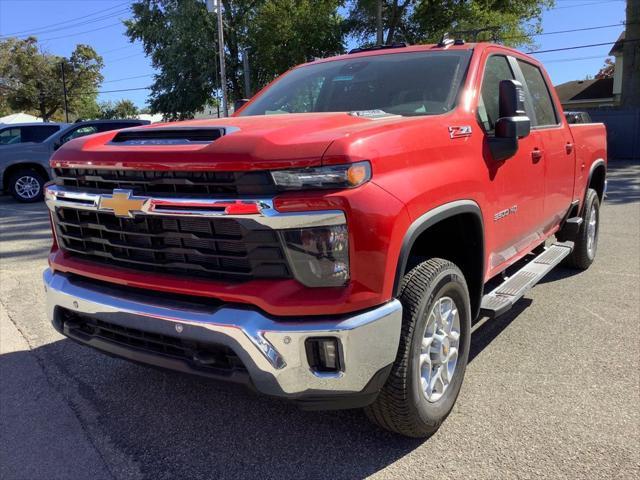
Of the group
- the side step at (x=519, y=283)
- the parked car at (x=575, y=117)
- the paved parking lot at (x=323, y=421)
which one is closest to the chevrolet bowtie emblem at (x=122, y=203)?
the paved parking lot at (x=323, y=421)

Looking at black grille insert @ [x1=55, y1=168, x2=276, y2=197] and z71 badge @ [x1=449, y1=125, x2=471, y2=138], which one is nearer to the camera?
black grille insert @ [x1=55, y1=168, x2=276, y2=197]

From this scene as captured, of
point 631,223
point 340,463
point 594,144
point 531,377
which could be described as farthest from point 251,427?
point 631,223

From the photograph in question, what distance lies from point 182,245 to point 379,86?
1.79 metres

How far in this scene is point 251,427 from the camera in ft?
9.63

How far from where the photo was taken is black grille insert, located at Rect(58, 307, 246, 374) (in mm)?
2352

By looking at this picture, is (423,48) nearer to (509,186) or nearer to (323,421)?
(509,186)

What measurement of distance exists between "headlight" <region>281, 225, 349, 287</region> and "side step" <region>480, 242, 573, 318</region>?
4.63 ft

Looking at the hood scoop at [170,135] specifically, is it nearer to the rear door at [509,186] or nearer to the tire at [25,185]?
the rear door at [509,186]

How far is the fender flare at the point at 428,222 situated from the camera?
7.75 feet

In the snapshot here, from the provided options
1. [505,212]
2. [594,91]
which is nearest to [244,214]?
[505,212]

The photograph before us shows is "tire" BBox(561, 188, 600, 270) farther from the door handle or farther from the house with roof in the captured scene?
the house with roof

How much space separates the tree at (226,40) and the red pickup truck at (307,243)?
27.1 meters

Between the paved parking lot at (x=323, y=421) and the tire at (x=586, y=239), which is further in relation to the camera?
the tire at (x=586, y=239)

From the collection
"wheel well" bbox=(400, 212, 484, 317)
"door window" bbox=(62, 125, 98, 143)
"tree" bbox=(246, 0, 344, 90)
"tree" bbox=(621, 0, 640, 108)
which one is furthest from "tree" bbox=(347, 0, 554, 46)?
"wheel well" bbox=(400, 212, 484, 317)
